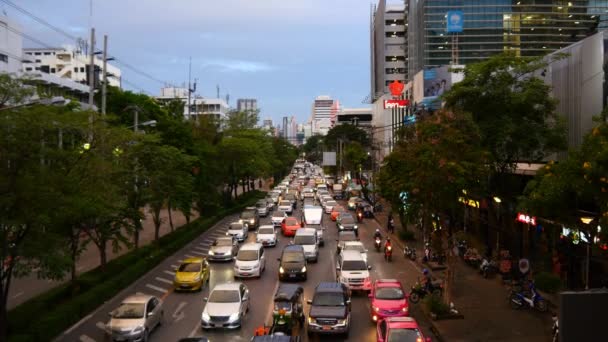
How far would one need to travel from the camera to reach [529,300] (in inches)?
854

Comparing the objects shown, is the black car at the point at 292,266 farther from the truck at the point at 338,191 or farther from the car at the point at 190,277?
the truck at the point at 338,191

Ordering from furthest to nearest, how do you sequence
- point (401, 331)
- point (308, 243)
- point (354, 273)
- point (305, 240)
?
1. point (305, 240)
2. point (308, 243)
3. point (354, 273)
4. point (401, 331)

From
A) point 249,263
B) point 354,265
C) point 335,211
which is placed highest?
point 335,211

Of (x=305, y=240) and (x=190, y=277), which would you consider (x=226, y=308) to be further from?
(x=305, y=240)

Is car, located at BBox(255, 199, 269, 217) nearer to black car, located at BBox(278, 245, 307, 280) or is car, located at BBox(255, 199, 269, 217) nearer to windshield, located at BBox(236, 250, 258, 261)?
windshield, located at BBox(236, 250, 258, 261)

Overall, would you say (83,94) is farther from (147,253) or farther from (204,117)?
(147,253)

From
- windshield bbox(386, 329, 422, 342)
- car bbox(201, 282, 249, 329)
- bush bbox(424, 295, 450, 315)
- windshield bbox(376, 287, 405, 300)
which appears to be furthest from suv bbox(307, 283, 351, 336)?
bush bbox(424, 295, 450, 315)

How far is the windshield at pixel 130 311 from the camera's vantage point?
18.8 m

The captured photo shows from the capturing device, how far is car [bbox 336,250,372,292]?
989 inches

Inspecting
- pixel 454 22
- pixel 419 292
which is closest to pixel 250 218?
pixel 419 292

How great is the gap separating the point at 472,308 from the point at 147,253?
18428 mm

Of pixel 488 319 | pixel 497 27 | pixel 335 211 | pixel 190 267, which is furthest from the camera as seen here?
pixel 497 27

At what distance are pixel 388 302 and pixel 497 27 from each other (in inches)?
3220

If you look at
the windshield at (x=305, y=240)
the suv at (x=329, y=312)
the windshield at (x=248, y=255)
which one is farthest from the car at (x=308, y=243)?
the suv at (x=329, y=312)
